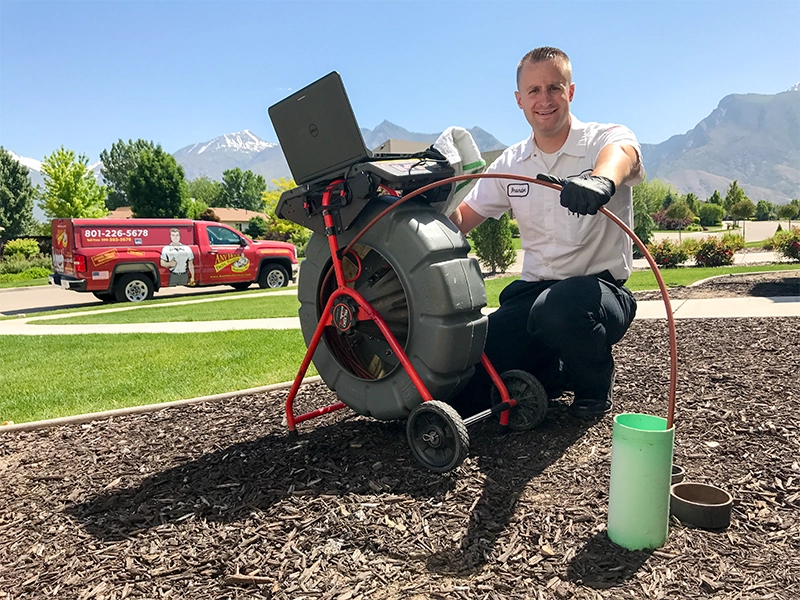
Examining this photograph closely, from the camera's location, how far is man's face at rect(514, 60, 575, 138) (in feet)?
9.18

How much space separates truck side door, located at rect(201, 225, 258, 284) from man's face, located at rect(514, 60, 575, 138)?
1288 centimetres

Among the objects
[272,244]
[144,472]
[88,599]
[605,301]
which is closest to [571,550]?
[605,301]

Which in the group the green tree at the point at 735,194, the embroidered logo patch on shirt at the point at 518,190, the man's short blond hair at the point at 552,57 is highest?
the green tree at the point at 735,194

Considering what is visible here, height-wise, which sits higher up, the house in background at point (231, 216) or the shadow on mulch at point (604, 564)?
the house in background at point (231, 216)

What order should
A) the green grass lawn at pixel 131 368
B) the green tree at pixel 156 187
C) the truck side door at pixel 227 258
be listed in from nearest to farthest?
the green grass lawn at pixel 131 368 → the truck side door at pixel 227 258 → the green tree at pixel 156 187

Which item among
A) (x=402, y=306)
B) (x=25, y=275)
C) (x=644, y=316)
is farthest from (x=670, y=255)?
(x=25, y=275)

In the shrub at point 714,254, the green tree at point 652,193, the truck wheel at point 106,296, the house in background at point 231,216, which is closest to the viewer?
the truck wheel at point 106,296

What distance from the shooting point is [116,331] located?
7738 mm

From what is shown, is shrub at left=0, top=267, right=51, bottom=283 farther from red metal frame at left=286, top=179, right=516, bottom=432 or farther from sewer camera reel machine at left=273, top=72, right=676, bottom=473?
red metal frame at left=286, top=179, right=516, bottom=432

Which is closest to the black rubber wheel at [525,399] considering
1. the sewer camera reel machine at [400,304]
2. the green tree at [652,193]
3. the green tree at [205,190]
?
the sewer camera reel machine at [400,304]

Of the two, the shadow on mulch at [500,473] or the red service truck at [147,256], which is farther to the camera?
the red service truck at [147,256]

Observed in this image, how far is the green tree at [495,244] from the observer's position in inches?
643

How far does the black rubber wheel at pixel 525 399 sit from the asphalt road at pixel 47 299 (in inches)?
482

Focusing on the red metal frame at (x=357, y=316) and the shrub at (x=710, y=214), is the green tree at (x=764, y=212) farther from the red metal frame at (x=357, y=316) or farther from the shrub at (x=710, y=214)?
the red metal frame at (x=357, y=316)
